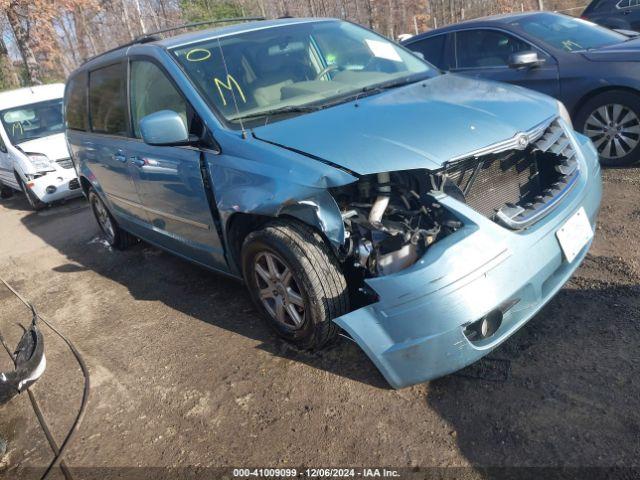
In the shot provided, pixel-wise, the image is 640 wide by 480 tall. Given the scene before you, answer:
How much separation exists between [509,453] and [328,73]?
100 inches

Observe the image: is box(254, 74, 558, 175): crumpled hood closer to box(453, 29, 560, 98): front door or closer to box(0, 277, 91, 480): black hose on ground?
box(0, 277, 91, 480): black hose on ground

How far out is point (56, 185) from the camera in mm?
8227

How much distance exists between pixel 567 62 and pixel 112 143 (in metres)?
4.27

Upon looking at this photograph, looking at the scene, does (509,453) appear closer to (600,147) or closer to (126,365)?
(126,365)

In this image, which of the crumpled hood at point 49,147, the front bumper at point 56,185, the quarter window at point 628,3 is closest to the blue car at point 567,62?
the quarter window at point 628,3

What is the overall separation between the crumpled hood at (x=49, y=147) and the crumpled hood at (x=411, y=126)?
6649 millimetres

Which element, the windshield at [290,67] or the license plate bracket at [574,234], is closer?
the license plate bracket at [574,234]

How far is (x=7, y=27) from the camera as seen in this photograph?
1969 cm

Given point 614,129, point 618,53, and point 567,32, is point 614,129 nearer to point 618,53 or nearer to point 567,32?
point 618,53

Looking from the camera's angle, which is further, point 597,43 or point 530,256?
point 597,43

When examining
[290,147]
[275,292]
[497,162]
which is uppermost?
[290,147]

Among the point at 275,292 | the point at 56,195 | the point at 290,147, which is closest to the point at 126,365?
the point at 275,292

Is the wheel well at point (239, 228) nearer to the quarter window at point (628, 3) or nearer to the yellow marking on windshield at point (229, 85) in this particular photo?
the yellow marking on windshield at point (229, 85)

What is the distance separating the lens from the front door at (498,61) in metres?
5.32
